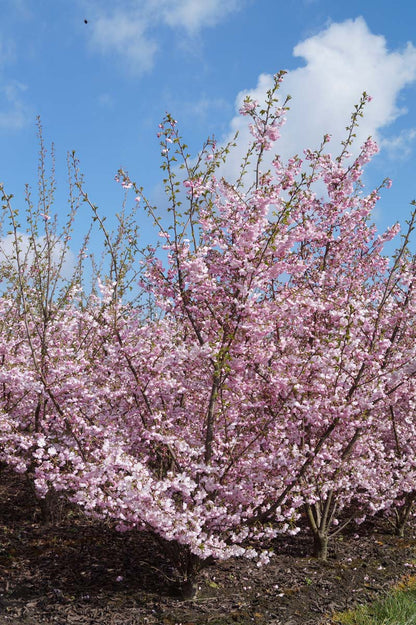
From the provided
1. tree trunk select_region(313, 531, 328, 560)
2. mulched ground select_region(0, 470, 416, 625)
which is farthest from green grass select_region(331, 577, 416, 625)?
tree trunk select_region(313, 531, 328, 560)

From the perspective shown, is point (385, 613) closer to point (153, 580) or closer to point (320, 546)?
point (320, 546)

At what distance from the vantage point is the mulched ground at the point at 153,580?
553cm

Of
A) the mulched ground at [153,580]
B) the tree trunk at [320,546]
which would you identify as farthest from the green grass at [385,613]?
the tree trunk at [320,546]

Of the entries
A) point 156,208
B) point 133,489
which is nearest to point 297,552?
point 133,489

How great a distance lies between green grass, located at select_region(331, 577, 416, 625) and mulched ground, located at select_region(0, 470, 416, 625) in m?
0.20

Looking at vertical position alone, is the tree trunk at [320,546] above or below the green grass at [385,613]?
above

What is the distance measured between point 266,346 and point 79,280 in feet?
17.0

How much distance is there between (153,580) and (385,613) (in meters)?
2.62

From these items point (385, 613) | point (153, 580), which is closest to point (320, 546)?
point (385, 613)

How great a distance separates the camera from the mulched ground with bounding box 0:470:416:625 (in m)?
5.53

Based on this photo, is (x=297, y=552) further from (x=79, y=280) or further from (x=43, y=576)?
(x=79, y=280)

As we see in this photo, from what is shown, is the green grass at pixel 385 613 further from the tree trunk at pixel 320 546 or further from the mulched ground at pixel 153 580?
the tree trunk at pixel 320 546

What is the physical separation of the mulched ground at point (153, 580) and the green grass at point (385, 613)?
0.66 ft

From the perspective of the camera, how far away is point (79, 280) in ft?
33.9
